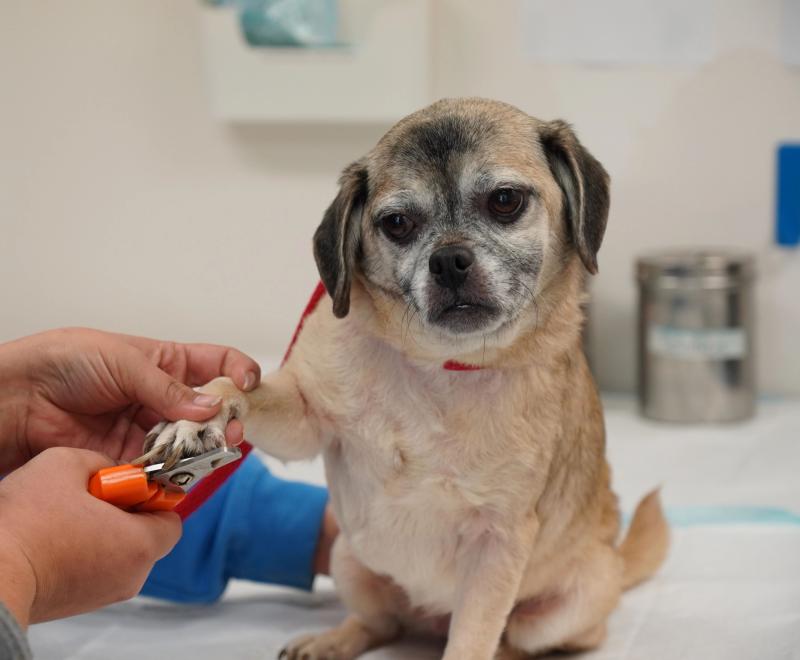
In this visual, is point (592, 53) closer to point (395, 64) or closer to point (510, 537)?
point (395, 64)

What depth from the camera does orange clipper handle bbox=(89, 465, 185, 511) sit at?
103 cm

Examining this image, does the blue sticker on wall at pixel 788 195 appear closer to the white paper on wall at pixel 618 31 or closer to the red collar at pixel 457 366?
the white paper on wall at pixel 618 31

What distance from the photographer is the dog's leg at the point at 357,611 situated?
141 cm

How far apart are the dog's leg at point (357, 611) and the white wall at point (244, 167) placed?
1.16m

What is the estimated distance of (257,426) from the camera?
4.02 feet

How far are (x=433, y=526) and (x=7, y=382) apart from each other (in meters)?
0.58

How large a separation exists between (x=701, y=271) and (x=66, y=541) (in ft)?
5.82

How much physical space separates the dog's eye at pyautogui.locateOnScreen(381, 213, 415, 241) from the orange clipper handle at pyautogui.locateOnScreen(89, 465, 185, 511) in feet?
1.37

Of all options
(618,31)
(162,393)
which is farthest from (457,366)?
(618,31)

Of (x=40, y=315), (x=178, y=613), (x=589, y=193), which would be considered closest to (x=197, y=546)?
(x=178, y=613)

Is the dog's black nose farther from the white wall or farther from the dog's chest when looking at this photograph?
the white wall

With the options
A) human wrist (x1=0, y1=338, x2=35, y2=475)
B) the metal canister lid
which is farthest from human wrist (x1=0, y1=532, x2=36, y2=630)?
the metal canister lid

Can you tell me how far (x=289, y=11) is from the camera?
2.40 m

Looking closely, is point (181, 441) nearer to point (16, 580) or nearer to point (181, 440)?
point (181, 440)
